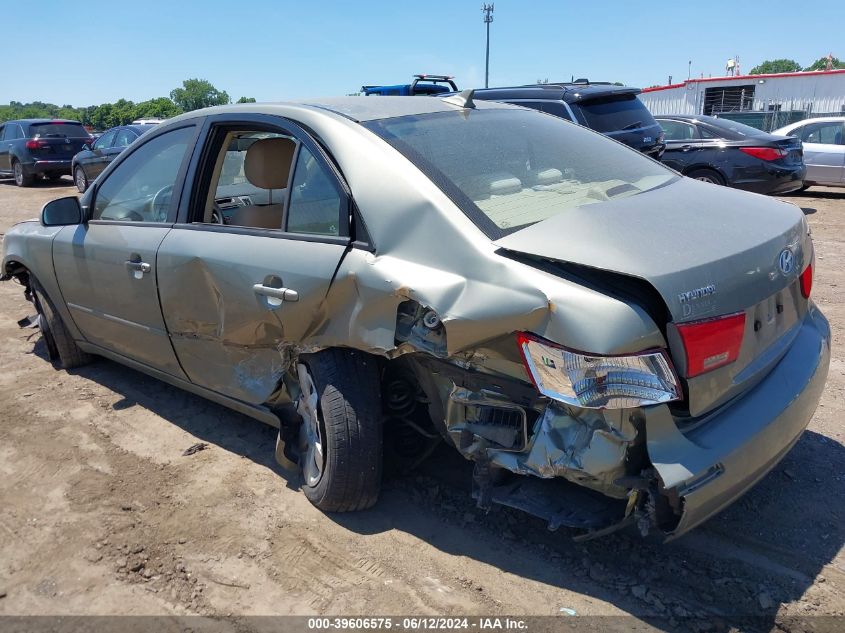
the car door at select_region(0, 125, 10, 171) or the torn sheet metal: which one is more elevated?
the car door at select_region(0, 125, 10, 171)

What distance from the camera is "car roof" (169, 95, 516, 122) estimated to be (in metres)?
3.04

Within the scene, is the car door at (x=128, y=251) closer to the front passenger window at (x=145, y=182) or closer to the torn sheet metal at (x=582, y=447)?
the front passenger window at (x=145, y=182)

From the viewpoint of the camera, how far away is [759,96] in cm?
2669

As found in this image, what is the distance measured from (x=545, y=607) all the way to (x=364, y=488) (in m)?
0.87

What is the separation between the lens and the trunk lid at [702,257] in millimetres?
2111

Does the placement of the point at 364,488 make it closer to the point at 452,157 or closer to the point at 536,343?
the point at 536,343

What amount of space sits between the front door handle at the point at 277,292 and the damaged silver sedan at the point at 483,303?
13mm

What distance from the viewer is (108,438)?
3.83 m

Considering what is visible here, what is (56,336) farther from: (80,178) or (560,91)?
(80,178)

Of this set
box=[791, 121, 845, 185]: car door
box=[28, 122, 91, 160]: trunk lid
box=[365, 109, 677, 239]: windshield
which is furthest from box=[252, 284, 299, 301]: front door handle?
box=[28, 122, 91, 160]: trunk lid

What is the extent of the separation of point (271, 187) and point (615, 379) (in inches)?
85.5

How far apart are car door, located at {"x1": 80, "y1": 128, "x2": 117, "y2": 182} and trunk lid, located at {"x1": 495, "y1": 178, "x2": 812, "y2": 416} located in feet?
48.8

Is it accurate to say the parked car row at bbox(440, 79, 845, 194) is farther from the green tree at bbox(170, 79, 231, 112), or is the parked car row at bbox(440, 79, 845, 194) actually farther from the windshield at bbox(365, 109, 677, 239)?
the green tree at bbox(170, 79, 231, 112)

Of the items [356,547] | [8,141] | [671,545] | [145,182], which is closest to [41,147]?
[8,141]
